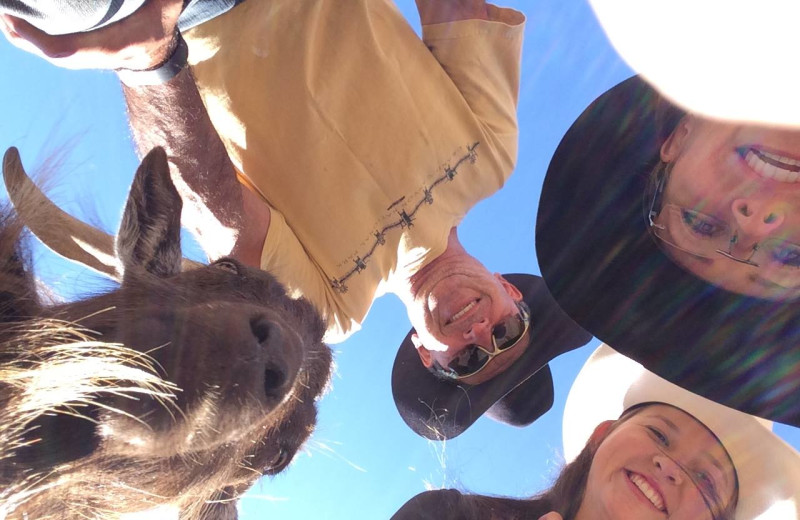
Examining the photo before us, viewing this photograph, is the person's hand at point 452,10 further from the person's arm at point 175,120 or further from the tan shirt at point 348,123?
the person's arm at point 175,120

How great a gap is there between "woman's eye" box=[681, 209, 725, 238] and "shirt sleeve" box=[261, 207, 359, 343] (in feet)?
3.00

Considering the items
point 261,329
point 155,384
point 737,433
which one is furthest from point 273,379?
point 737,433

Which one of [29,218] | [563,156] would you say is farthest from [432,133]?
[29,218]

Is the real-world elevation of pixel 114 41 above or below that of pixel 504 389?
above

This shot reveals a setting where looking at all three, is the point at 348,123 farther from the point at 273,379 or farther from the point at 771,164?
the point at 771,164

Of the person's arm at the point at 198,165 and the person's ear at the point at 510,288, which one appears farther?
the person's ear at the point at 510,288

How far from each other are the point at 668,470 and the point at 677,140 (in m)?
0.85

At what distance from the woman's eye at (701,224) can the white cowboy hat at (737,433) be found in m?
0.72

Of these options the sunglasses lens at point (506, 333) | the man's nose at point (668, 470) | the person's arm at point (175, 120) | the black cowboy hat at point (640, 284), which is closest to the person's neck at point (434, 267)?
the sunglasses lens at point (506, 333)

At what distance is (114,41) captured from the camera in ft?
3.13

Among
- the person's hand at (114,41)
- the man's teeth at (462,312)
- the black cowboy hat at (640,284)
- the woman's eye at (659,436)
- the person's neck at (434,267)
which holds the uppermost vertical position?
the person's hand at (114,41)

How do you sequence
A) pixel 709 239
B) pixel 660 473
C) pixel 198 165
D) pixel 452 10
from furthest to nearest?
pixel 452 10, pixel 660 473, pixel 198 165, pixel 709 239

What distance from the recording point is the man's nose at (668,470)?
4.63ft

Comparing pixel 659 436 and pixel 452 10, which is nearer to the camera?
pixel 659 436
